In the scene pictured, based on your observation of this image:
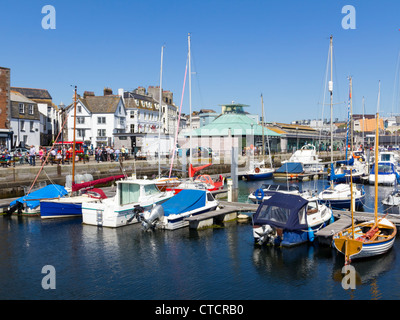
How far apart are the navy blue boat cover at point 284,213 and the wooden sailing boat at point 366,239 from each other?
2.20m

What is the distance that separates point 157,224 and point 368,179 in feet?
108

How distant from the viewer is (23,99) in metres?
59.7

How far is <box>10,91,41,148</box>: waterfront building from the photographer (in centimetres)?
5688

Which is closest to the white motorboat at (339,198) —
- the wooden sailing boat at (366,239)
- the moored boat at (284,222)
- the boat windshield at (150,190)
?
the wooden sailing boat at (366,239)

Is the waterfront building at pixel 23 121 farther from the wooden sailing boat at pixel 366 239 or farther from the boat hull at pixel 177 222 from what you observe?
the wooden sailing boat at pixel 366 239

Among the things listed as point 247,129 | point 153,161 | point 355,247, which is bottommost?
point 355,247

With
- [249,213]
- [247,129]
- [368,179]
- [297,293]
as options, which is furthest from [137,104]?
[297,293]

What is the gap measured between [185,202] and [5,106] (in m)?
36.2

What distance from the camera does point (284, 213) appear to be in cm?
2169

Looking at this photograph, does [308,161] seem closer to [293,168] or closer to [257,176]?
[293,168]

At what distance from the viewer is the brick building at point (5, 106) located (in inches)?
1982

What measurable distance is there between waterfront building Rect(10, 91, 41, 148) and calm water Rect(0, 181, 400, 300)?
35.8 metres
